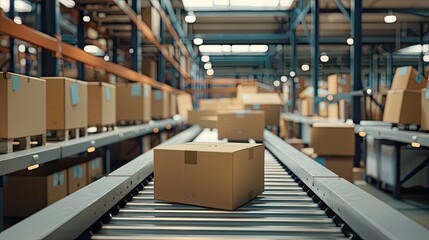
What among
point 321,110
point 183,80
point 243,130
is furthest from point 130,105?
point 183,80

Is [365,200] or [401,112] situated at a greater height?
[401,112]

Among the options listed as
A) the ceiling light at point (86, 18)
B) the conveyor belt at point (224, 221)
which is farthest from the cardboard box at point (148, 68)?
the conveyor belt at point (224, 221)

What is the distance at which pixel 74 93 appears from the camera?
4.13m

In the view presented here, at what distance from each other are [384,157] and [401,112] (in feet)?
6.23

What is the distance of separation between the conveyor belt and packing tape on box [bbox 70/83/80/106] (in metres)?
1.94

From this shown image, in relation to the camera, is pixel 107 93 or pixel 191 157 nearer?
pixel 191 157

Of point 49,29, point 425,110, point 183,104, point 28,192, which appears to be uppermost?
point 49,29

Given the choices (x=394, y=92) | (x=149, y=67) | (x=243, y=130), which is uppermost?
(x=149, y=67)

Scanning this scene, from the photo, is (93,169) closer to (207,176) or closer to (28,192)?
(28,192)

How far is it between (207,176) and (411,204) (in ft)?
16.0

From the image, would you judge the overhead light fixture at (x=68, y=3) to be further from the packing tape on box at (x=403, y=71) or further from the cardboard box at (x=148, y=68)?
the packing tape on box at (x=403, y=71)

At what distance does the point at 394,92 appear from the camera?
5.43 m

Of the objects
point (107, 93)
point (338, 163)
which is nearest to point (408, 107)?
point (338, 163)

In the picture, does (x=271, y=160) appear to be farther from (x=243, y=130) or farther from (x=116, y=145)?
(x=116, y=145)
